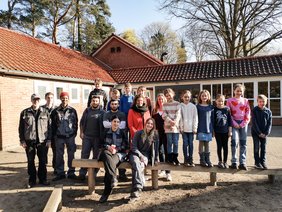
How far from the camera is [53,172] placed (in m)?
6.96

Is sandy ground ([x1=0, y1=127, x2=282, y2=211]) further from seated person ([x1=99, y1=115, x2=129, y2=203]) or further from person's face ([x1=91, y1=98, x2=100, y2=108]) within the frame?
person's face ([x1=91, y1=98, x2=100, y2=108])

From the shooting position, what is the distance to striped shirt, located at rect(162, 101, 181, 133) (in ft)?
18.7

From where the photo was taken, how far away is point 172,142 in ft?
18.9

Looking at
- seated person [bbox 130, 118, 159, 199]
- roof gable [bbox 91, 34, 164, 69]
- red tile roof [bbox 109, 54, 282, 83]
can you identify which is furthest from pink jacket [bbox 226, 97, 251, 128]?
roof gable [bbox 91, 34, 164, 69]

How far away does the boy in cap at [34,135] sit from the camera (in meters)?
5.71

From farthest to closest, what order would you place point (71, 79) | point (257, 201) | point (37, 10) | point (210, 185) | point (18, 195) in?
point (37, 10) → point (71, 79) → point (210, 185) → point (18, 195) → point (257, 201)

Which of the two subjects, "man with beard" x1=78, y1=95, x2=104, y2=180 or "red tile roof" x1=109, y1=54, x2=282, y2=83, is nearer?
"man with beard" x1=78, y1=95, x2=104, y2=180

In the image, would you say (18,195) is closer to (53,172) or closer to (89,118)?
(53,172)

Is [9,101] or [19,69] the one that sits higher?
[19,69]

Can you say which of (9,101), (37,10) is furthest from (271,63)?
(37,10)

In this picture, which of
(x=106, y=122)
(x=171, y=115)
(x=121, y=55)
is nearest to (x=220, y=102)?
(x=171, y=115)

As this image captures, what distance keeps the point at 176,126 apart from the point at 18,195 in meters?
3.48

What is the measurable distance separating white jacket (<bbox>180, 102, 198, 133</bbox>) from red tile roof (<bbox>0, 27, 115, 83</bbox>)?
23.5ft

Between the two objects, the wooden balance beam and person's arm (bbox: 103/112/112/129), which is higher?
person's arm (bbox: 103/112/112/129)
